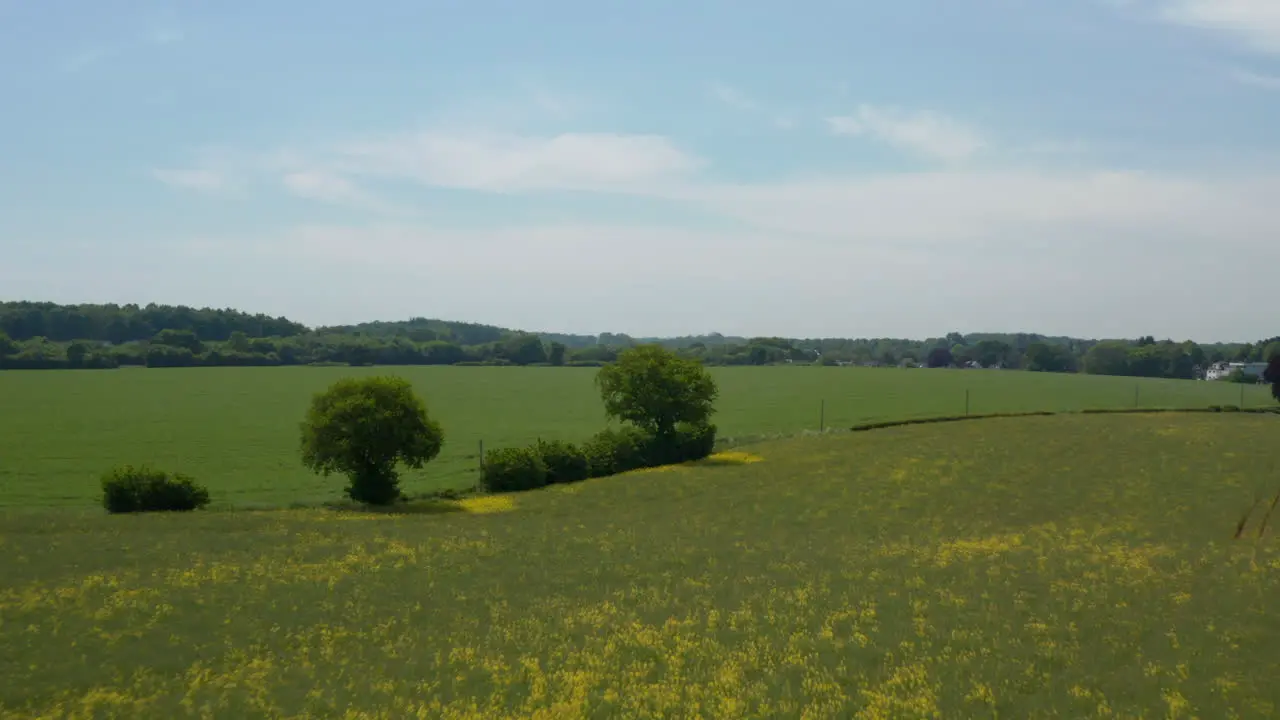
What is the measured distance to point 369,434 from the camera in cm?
4769

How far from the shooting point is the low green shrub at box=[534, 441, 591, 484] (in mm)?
57750

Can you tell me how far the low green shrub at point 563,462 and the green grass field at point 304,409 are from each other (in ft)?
16.7

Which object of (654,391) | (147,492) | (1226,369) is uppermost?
(1226,369)

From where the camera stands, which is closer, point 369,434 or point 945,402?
point 369,434

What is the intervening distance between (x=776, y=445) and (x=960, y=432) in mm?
14327

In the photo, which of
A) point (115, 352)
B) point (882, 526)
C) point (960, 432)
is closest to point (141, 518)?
point (882, 526)

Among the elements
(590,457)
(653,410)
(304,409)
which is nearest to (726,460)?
(653,410)

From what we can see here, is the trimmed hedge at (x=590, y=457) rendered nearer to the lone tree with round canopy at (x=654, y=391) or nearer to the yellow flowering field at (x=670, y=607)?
the lone tree with round canopy at (x=654, y=391)

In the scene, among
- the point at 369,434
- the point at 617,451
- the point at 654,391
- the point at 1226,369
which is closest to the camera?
the point at 369,434

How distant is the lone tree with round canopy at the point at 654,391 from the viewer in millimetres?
65125

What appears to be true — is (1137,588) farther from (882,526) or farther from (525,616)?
(525,616)

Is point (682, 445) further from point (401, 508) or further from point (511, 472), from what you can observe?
point (401, 508)

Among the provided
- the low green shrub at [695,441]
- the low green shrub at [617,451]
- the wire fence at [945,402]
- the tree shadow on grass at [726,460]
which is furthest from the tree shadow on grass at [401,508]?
the wire fence at [945,402]

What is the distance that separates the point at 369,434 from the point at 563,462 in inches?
560
